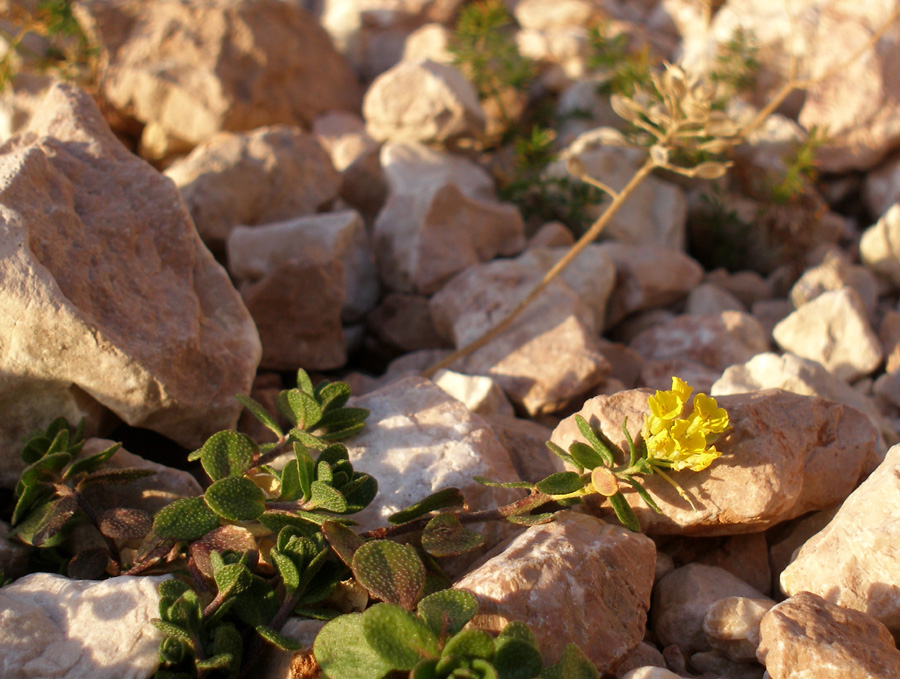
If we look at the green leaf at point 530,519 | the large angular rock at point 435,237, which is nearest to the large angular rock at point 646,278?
the large angular rock at point 435,237

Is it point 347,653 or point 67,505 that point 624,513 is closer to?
point 347,653

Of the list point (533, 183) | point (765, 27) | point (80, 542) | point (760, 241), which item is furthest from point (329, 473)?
point (765, 27)

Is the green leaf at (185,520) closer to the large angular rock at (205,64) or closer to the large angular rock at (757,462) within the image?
the large angular rock at (757,462)

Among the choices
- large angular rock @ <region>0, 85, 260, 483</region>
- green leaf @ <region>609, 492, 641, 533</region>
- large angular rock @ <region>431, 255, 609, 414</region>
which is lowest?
large angular rock @ <region>431, 255, 609, 414</region>

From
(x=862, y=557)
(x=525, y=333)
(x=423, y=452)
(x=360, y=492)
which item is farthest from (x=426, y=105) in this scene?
(x=862, y=557)

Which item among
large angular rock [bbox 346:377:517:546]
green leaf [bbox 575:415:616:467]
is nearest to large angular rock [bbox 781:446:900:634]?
green leaf [bbox 575:415:616:467]

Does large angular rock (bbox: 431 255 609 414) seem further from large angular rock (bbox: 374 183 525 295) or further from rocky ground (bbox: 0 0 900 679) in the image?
large angular rock (bbox: 374 183 525 295)
